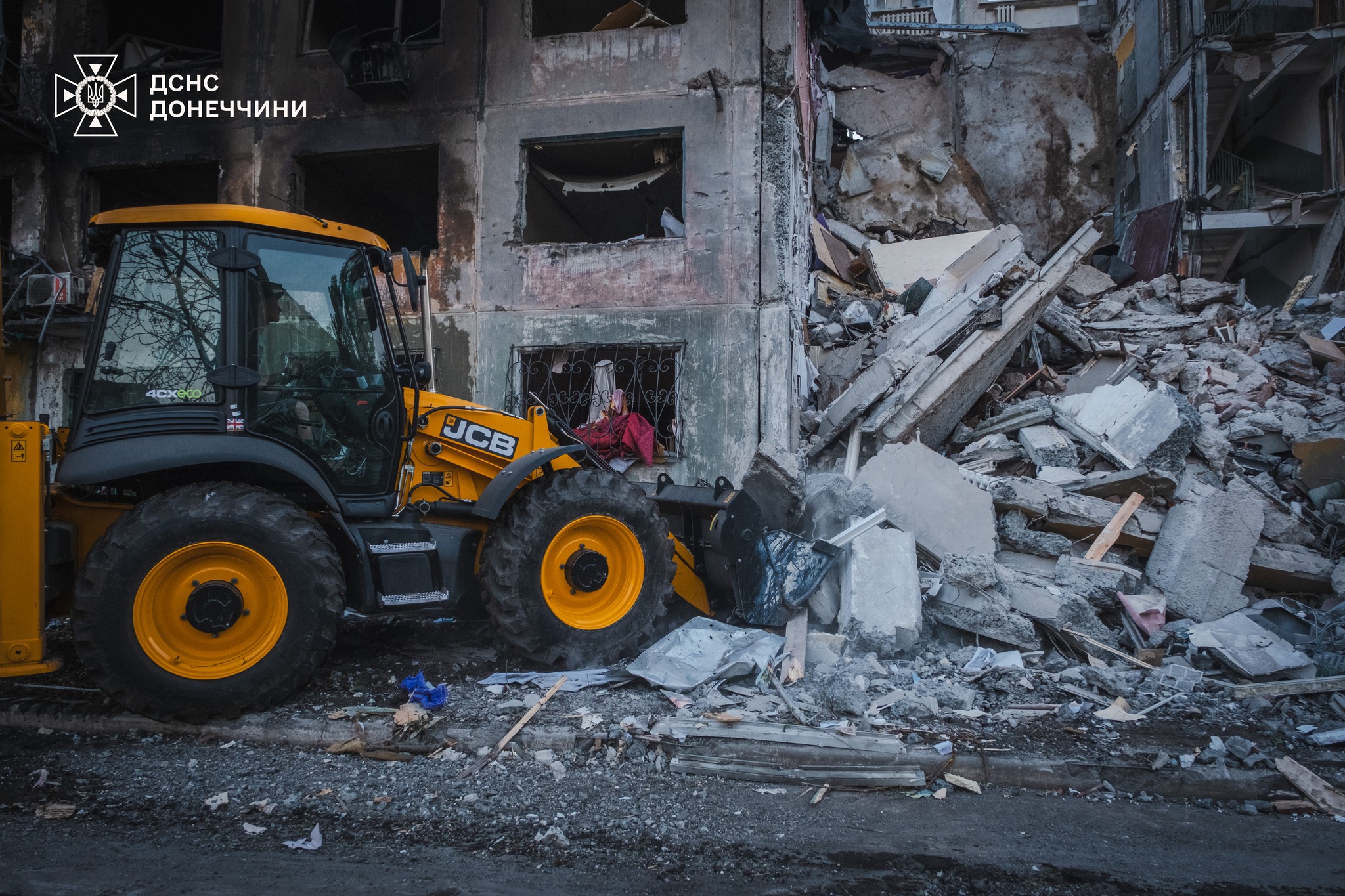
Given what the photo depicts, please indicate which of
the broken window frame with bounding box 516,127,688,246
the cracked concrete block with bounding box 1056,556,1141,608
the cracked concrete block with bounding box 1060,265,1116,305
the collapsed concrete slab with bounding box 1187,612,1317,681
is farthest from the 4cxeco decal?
the cracked concrete block with bounding box 1060,265,1116,305

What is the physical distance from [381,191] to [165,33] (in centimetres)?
409

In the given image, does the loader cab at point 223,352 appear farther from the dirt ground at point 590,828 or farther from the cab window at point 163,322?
the dirt ground at point 590,828

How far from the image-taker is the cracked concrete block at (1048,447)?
748 cm

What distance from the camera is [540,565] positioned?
15.2ft

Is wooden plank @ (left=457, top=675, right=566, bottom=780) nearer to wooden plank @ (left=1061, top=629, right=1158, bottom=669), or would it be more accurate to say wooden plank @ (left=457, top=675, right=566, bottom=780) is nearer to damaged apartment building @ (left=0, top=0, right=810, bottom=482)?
wooden plank @ (left=1061, top=629, right=1158, bottom=669)

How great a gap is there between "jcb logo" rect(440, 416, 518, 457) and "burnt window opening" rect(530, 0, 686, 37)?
280 inches

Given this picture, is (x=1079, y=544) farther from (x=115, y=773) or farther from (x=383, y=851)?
(x=115, y=773)

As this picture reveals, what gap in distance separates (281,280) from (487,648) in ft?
8.78

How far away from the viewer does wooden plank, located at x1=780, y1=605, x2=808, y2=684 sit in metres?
4.56

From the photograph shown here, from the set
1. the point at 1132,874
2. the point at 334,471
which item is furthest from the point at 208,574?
the point at 1132,874

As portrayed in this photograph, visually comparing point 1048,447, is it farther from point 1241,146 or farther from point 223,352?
point 1241,146

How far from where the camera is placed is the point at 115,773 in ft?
11.0

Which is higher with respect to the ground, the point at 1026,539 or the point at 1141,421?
the point at 1141,421

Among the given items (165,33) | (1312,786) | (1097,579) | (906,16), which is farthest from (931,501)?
(906,16)
